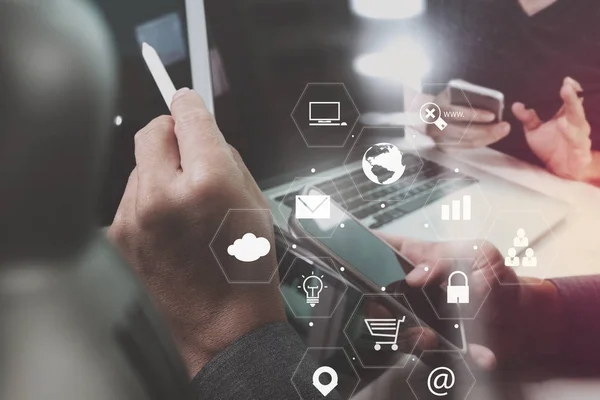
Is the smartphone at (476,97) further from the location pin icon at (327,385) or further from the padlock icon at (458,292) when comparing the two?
the location pin icon at (327,385)

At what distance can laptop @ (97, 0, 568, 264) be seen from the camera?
2.52ft

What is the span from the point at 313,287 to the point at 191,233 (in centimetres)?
17

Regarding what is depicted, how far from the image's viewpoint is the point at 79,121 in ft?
1.87

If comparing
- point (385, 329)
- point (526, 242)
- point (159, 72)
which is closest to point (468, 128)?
point (526, 242)

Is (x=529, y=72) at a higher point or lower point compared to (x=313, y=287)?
higher

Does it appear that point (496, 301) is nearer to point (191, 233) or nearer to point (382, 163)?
point (382, 163)

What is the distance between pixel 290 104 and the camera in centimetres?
77

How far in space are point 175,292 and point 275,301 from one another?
13cm

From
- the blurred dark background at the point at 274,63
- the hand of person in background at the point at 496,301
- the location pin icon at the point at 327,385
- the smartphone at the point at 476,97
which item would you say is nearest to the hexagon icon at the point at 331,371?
the location pin icon at the point at 327,385

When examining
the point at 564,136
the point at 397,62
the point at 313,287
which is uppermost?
the point at 397,62

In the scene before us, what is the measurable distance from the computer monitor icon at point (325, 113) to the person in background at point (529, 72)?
0.39 feet

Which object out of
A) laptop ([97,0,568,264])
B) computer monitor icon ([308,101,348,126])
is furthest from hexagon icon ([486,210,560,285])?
computer monitor icon ([308,101,348,126])

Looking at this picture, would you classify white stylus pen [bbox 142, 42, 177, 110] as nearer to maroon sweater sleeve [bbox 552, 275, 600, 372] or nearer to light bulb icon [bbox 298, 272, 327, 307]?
light bulb icon [bbox 298, 272, 327, 307]

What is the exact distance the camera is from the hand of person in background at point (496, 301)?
77cm
